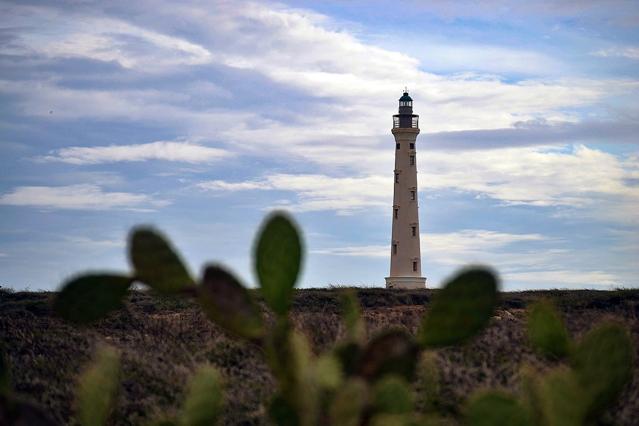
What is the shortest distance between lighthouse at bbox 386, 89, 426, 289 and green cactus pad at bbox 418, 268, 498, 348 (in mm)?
46990

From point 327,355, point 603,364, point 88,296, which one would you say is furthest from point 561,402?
point 88,296

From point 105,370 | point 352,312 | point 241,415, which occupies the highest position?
point 352,312

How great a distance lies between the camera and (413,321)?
10234 millimetres

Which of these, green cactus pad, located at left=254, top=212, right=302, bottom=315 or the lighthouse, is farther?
the lighthouse

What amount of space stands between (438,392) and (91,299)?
3495mm

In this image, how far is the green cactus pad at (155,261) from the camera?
11.9ft

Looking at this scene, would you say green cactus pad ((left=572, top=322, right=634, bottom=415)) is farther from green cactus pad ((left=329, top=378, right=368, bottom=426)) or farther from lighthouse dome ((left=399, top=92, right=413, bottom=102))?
Answer: lighthouse dome ((left=399, top=92, right=413, bottom=102))

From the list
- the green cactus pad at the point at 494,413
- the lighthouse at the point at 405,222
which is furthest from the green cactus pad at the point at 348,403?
the lighthouse at the point at 405,222

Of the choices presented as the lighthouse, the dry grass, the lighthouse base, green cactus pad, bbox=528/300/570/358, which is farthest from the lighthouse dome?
green cactus pad, bbox=528/300/570/358

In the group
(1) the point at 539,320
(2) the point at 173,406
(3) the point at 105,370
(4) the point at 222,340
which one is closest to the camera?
(3) the point at 105,370

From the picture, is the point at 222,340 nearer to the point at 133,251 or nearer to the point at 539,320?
the point at 539,320

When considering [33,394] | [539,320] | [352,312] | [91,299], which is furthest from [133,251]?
[33,394]

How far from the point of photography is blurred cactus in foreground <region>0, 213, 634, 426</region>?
343 cm

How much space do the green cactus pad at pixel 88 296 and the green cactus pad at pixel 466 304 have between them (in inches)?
52.4
